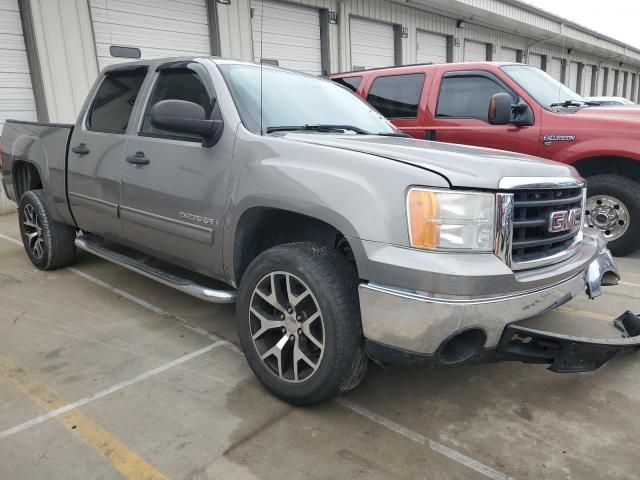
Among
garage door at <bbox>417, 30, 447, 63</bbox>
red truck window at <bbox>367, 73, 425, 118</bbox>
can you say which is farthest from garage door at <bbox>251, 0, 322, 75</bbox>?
red truck window at <bbox>367, 73, 425, 118</bbox>

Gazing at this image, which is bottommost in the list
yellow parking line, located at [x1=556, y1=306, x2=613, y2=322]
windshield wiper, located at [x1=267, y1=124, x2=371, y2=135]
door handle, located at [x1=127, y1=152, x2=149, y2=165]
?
yellow parking line, located at [x1=556, y1=306, x2=613, y2=322]

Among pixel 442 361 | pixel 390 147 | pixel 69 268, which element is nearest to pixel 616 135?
pixel 390 147

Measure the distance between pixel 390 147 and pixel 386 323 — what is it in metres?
0.96

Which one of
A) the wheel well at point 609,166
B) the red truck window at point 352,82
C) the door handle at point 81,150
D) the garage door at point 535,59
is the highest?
the garage door at point 535,59

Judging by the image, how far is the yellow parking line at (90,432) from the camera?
220cm

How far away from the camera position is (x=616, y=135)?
511 centimetres

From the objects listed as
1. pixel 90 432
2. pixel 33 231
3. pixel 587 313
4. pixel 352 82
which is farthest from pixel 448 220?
pixel 352 82

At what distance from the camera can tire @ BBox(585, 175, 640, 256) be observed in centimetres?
521

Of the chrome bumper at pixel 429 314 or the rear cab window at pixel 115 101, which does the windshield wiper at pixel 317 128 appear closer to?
the chrome bumper at pixel 429 314

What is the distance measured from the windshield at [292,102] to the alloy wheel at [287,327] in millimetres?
933

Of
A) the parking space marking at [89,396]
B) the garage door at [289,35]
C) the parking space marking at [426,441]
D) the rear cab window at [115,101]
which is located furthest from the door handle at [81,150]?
the garage door at [289,35]

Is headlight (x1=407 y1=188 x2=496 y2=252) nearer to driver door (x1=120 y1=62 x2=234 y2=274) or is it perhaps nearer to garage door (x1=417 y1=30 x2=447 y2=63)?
driver door (x1=120 y1=62 x2=234 y2=274)

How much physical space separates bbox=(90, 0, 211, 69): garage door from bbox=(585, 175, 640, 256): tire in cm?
810

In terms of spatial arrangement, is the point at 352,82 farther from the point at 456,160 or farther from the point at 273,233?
the point at 456,160
